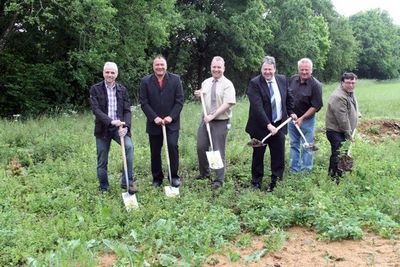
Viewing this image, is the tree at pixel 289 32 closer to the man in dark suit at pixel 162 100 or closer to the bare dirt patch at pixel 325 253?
the man in dark suit at pixel 162 100

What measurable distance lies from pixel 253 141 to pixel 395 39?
3510 inches

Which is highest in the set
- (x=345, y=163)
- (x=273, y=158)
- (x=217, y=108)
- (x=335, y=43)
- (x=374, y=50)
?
(x=335, y=43)

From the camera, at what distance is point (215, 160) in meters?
6.94

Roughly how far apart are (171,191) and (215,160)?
0.84 metres

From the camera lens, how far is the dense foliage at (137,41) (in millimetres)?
16531

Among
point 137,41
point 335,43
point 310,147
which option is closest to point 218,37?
point 137,41

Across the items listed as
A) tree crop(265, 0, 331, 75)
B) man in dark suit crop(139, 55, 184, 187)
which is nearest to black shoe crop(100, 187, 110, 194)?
man in dark suit crop(139, 55, 184, 187)

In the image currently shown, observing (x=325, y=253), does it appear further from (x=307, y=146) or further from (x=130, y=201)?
(x=307, y=146)

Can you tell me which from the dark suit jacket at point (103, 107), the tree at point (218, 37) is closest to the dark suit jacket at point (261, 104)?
the dark suit jacket at point (103, 107)

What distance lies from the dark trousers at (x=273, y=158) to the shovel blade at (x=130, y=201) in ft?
6.27

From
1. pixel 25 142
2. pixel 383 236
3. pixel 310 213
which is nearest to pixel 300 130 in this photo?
pixel 310 213

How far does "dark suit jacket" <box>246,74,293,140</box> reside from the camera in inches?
266

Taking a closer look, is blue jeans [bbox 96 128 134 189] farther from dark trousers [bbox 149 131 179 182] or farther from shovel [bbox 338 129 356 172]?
shovel [bbox 338 129 356 172]

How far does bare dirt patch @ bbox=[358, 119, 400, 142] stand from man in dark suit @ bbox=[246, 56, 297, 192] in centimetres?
529
